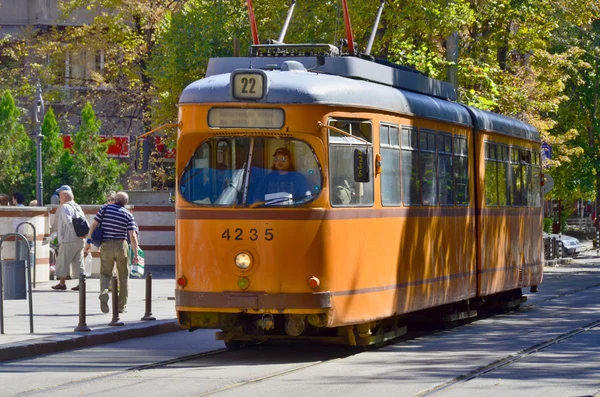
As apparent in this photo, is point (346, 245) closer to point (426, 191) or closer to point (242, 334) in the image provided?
point (242, 334)

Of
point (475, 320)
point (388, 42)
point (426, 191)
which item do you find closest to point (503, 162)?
point (475, 320)

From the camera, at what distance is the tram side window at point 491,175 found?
19.1 m

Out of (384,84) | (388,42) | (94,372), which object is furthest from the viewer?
(388,42)

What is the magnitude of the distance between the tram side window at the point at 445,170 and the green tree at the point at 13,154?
2547 cm

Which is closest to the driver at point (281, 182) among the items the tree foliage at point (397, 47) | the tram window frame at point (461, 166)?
the tram window frame at point (461, 166)

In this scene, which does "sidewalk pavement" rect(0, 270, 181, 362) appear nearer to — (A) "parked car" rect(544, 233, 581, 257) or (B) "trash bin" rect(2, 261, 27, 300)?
(B) "trash bin" rect(2, 261, 27, 300)

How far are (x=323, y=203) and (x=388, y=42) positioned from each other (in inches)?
748

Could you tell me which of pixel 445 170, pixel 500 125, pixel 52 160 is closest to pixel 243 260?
pixel 445 170

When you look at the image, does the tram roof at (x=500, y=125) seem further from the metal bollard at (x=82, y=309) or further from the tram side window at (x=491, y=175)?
the metal bollard at (x=82, y=309)

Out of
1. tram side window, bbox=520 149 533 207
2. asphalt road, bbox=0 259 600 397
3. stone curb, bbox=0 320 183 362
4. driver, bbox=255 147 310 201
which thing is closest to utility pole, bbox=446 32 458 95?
tram side window, bbox=520 149 533 207

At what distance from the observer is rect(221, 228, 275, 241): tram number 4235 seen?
1356 centimetres

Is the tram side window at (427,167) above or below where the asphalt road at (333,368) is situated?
above

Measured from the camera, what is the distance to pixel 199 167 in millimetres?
13961

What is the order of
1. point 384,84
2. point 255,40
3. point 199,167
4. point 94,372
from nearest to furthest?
point 94,372
point 199,167
point 384,84
point 255,40
